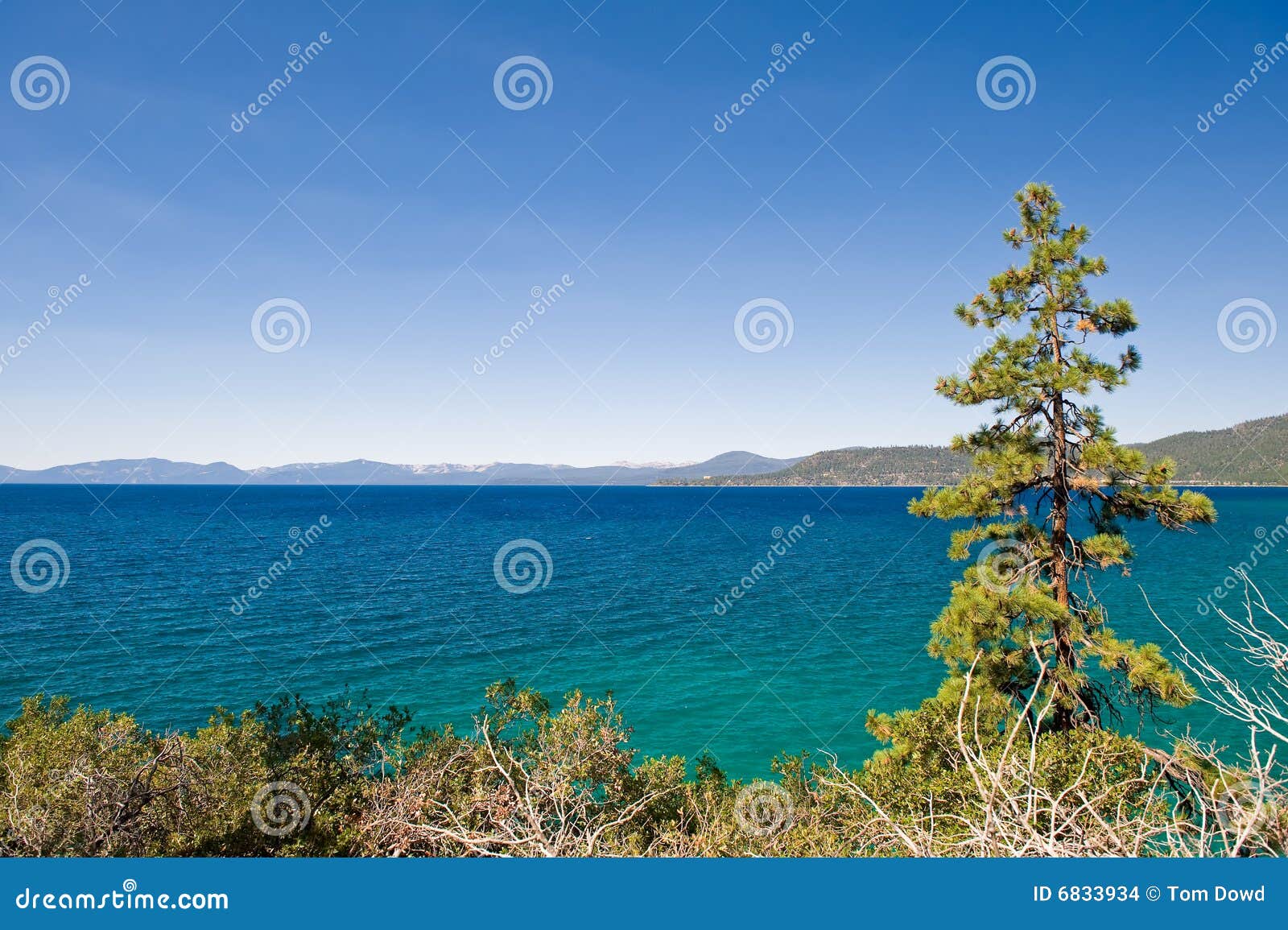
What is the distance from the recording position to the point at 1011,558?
1050 cm

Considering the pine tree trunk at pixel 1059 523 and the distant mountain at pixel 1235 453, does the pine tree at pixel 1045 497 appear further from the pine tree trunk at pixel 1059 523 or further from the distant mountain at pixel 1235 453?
the distant mountain at pixel 1235 453

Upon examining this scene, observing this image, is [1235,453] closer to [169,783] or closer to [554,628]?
[554,628]

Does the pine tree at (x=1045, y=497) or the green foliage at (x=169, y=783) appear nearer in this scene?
the green foliage at (x=169, y=783)

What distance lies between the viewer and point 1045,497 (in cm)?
1054

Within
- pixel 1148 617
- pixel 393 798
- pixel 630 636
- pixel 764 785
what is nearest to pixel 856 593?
pixel 1148 617

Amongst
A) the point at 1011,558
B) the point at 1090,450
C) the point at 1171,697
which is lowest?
the point at 1171,697

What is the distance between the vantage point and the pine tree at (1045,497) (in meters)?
9.66

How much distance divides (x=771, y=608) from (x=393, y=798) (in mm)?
32735

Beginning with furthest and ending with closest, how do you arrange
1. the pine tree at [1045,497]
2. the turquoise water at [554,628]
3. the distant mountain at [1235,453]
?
the distant mountain at [1235,453]
the turquoise water at [554,628]
the pine tree at [1045,497]

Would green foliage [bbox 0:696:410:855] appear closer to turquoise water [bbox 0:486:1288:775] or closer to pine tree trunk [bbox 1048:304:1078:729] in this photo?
pine tree trunk [bbox 1048:304:1078:729]

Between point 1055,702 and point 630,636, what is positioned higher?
point 1055,702

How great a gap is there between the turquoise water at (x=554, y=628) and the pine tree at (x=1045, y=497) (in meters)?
10.7

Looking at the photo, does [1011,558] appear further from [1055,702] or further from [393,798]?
[393,798]

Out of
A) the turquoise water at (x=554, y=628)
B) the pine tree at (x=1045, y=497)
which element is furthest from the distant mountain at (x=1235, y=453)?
the pine tree at (x=1045, y=497)
